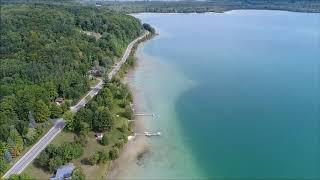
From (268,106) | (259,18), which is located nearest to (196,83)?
(268,106)

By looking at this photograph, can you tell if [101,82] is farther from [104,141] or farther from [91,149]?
[91,149]


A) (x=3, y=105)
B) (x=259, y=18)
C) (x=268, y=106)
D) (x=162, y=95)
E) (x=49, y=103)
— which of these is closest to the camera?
(x=3, y=105)

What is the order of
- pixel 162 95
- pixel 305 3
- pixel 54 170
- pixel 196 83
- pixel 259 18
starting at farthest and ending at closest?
pixel 305 3, pixel 259 18, pixel 196 83, pixel 162 95, pixel 54 170

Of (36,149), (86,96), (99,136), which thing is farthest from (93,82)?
(36,149)

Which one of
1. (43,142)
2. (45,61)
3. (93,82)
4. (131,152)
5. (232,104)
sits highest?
(45,61)

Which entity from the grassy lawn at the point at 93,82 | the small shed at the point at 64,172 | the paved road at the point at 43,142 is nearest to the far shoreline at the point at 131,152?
the small shed at the point at 64,172

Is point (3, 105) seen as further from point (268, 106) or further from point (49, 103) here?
point (268, 106)

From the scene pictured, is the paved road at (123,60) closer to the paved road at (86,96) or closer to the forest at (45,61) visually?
the forest at (45,61)
